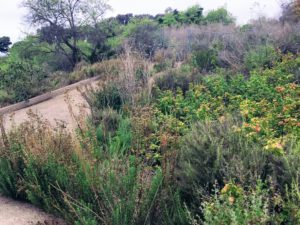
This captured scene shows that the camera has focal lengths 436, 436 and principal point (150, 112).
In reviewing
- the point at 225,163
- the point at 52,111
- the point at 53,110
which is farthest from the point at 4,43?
the point at 225,163

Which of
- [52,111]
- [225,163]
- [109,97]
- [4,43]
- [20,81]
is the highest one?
[225,163]

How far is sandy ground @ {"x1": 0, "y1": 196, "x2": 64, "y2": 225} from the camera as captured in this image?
4.68 meters

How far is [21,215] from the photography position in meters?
4.99

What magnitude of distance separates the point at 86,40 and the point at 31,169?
22.6 meters

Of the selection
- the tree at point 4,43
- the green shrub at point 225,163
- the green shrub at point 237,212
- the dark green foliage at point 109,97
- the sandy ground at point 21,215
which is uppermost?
the green shrub at point 237,212

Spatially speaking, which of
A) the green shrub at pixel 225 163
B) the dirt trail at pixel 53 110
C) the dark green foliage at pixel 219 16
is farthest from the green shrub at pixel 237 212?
the dark green foliage at pixel 219 16

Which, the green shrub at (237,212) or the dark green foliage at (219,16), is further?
the dark green foliage at (219,16)

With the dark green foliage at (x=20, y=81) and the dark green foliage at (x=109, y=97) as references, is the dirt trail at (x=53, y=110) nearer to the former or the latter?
the dark green foliage at (x=109, y=97)

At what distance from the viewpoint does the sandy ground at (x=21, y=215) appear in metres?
4.68

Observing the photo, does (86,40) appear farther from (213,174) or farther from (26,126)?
(213,174)

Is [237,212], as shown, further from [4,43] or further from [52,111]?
[4,43]

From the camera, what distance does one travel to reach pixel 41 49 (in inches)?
1035

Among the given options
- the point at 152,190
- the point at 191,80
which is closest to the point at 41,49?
the point at 191,80

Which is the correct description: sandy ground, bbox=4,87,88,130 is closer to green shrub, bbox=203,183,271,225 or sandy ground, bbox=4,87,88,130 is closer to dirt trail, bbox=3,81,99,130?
dirt trail, bbox=3,81,99,130
